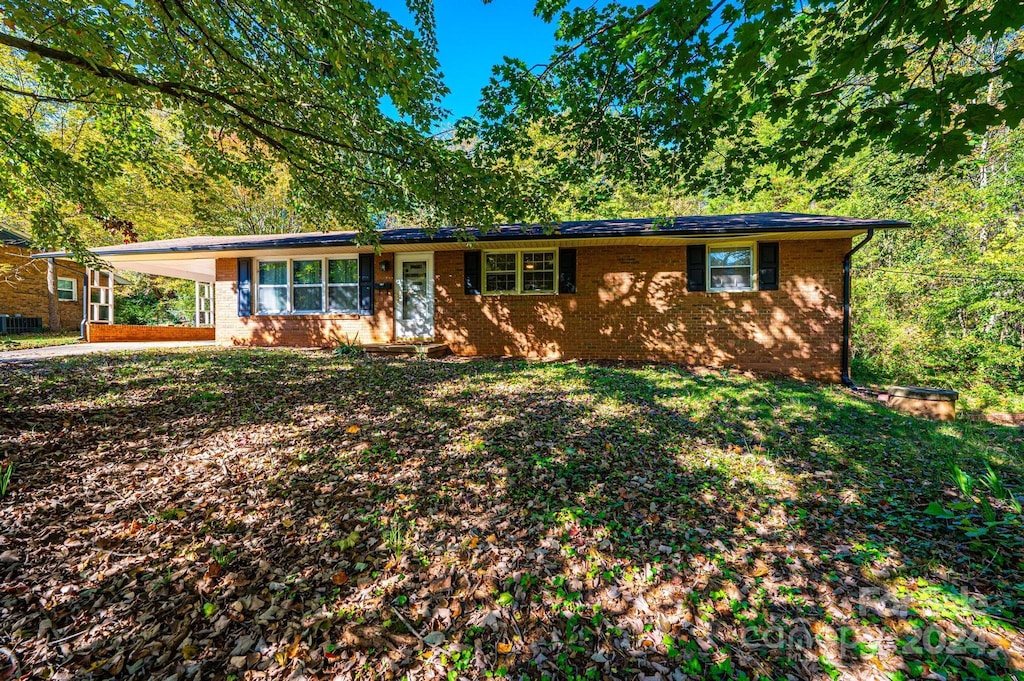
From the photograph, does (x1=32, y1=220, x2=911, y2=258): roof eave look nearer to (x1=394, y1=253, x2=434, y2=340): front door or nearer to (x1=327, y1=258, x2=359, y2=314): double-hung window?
(x1=327, y1=258, x2=359, y2=314): double-hung window

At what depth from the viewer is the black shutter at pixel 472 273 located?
31.6 feet

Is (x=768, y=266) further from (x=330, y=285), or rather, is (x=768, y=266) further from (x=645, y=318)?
(x=330, y=285)

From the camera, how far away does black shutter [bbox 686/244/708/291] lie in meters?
8.70

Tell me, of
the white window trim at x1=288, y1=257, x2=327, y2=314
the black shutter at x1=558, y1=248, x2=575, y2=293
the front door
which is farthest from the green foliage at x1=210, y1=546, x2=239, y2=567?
the white window trim at x1=288, y1=257, x2=327, y2=314

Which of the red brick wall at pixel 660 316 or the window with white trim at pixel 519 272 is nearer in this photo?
the red brick wall at pixel 660 316

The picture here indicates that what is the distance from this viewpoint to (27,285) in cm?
1617

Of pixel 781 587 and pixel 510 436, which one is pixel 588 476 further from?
pixel 781 587

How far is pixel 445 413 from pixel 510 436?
1.01 meters

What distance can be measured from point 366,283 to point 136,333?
35.8 ft

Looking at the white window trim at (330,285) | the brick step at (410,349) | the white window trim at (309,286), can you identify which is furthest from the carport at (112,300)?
the brick step at (410,349)

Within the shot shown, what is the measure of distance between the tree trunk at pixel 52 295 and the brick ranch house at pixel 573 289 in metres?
9.18

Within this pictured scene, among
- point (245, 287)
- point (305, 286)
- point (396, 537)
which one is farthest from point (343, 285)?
point (396, 537)

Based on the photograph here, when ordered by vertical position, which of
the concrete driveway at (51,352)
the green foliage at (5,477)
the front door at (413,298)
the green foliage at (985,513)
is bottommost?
the green foliage at (985,513)

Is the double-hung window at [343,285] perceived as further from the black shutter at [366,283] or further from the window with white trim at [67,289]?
the window with white trim at [67,289]
